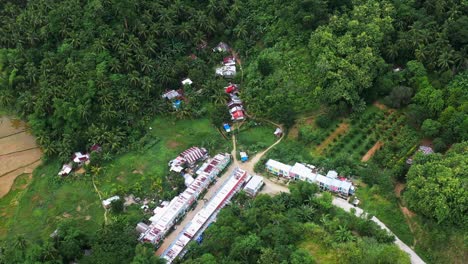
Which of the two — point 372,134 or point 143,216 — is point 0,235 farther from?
point 372,134

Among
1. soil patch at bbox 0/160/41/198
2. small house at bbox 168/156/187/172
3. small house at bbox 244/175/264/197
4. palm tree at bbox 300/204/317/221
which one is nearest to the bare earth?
soil patch at bbox 0/160/41/198

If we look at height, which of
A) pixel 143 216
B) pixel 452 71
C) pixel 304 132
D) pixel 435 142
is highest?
pixel 452 71

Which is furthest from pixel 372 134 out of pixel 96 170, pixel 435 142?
pixel 96 170

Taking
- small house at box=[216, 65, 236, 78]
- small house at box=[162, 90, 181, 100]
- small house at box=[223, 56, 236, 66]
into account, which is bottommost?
small house at box=[162, 90, 181, 100]

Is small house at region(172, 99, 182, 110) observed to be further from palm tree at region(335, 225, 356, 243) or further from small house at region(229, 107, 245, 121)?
palm tree at region(335, 225, 356, 243)

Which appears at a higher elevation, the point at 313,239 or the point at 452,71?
the point at 452,71

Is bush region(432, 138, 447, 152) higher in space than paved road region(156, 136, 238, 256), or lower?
higher

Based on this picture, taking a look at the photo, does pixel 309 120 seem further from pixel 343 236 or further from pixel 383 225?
pixel 343 236
